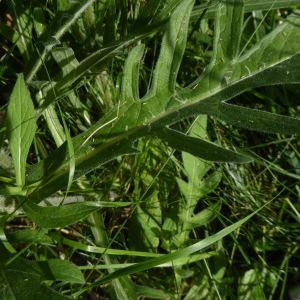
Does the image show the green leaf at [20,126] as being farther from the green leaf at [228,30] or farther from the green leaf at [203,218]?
the green leaf at [203,218]

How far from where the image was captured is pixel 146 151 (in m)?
1.74

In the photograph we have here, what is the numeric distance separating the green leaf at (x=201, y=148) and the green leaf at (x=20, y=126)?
1.01ft

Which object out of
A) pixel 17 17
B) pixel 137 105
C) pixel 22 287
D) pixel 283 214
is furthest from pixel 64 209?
pixel 283 214

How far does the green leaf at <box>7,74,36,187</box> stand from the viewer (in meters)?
1.33

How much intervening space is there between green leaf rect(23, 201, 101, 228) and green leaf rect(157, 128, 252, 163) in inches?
9.3

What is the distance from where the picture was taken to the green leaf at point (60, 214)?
1237mm

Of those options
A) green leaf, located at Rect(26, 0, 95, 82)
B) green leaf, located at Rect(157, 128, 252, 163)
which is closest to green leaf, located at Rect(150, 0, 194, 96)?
green leaf, located at Rect(157, 128, 252, 163)

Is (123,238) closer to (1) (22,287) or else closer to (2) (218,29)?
(1) (22,287)

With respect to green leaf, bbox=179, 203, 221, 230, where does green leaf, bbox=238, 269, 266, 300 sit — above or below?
below

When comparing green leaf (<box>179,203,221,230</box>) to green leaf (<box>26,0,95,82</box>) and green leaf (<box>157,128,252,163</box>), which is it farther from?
green leaf (<box>26,0,95,82</box>)

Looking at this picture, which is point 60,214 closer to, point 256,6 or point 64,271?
point 64,271

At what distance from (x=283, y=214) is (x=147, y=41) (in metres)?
0.73

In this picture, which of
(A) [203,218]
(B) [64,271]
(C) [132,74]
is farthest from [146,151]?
(B) [64,271]

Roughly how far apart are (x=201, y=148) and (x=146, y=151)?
1.56ft
